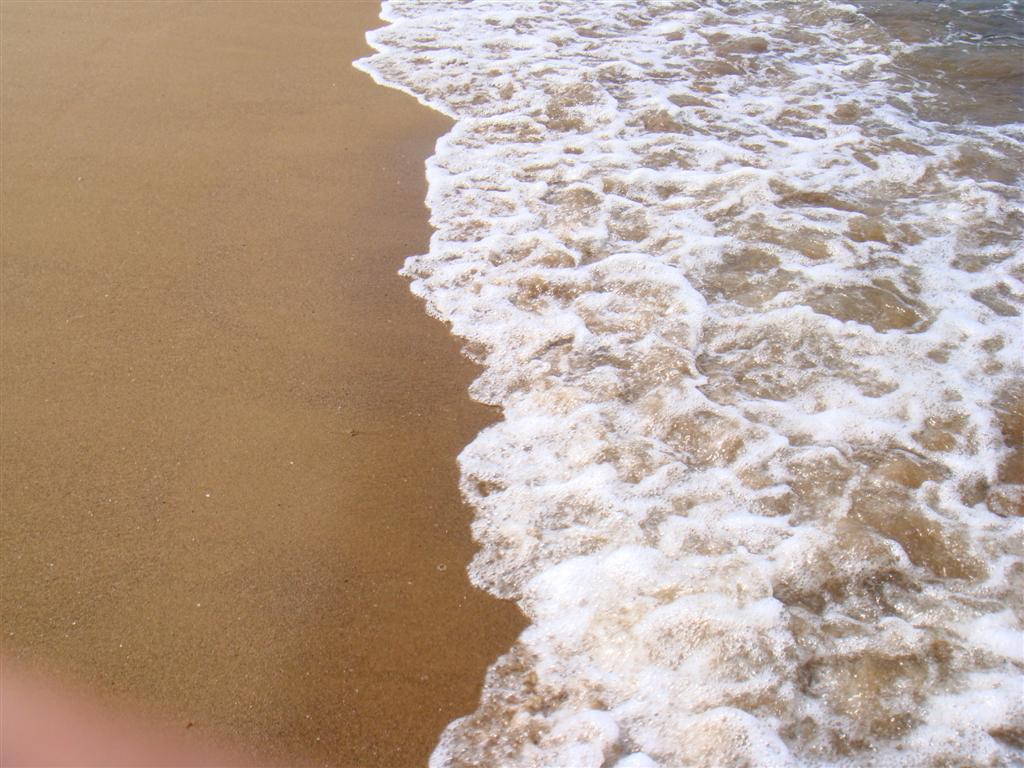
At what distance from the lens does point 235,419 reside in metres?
3.18

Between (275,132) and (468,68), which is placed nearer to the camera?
(275,132)

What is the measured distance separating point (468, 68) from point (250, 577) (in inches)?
171

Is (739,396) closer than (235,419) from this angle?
No

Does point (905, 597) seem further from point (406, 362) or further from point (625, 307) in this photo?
point (406, 362)

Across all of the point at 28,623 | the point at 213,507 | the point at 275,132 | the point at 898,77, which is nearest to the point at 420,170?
the point at 275,132

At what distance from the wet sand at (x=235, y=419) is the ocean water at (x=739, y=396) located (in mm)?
190

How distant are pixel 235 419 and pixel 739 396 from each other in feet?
5.88

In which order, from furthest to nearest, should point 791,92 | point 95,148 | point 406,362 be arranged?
point 791,92 → point 95,148 → point 406,362

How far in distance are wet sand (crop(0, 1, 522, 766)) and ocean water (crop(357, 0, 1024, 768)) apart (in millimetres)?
190

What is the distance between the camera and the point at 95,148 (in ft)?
15.4

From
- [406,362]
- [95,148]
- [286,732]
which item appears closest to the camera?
[286,732]

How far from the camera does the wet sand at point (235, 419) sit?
2.45 m

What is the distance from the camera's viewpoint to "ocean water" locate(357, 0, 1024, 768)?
2.37m

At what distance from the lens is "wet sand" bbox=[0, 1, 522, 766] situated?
2451mm
